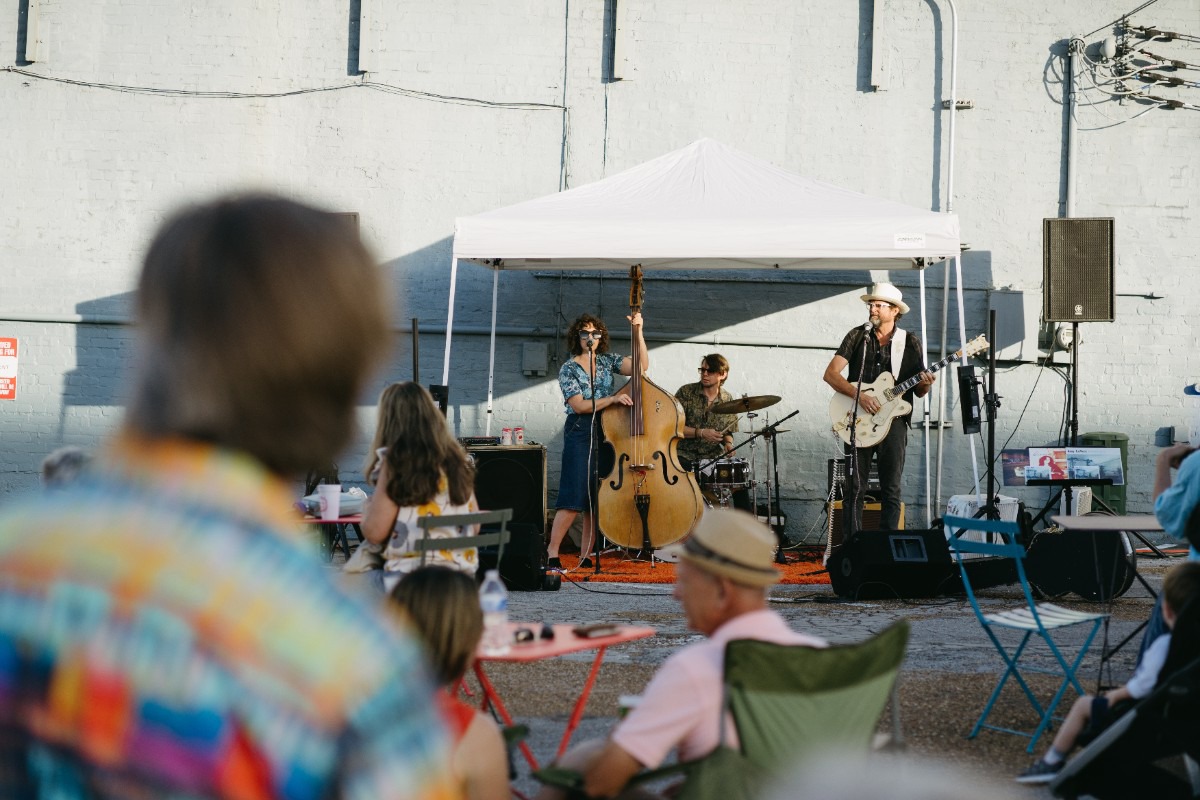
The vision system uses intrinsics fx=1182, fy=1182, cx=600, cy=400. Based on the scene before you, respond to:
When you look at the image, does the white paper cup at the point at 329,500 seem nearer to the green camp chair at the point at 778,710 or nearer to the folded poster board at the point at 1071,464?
the green camp chair at the point at 778,710

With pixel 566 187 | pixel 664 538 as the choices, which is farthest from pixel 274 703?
pixel 566 187

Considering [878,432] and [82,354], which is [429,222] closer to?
[82,354]

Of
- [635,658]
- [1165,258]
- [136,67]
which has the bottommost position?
[635,658]

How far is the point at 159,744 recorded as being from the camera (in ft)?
2.86

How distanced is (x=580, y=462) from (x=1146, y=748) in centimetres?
602

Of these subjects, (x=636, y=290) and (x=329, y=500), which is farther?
(x=636, y=290)

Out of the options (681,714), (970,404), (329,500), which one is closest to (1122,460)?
(970,404)

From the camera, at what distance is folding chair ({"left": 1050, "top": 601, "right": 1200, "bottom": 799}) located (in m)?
3.42

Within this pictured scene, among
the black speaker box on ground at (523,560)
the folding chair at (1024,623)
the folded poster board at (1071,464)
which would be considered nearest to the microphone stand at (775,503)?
the folded poster board at (1071,464)

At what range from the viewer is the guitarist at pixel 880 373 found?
29.6 feet

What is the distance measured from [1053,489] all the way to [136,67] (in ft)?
31.5

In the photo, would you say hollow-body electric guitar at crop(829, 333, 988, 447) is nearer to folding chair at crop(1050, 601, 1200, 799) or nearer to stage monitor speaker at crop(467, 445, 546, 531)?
stage monitor speaker at crop(467, 445, 546, 531)

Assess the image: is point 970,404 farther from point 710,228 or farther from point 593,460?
point 593,460

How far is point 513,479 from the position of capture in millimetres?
9453
